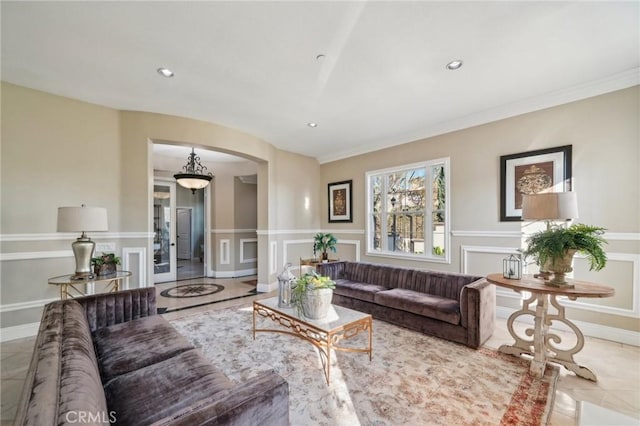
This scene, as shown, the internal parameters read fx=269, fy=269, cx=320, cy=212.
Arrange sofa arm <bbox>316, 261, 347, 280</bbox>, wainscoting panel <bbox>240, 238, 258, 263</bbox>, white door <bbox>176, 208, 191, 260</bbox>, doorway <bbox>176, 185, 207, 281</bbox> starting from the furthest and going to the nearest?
1. white door <bbox>176, 208, 191, 260</bbox>
2. doorway <bbox>176, 185, 207, 281</bbox>
3. wainscoting panel <bbox>240, 238, 258, 263</bbox>
4. sofa arm <bbox>316, 261, 347, 280</bbox>

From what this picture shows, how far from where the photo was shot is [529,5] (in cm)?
193

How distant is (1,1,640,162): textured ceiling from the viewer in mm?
2000

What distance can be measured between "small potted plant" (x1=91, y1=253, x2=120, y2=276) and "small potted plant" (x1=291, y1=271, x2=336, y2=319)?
233cm

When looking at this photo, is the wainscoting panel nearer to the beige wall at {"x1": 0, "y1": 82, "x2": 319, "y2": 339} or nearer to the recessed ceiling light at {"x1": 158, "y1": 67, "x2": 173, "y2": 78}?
the beige wall at {"x1": 0, "y1": 82, "x2": 319, "y2": 339}

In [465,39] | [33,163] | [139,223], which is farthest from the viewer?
[139,223]

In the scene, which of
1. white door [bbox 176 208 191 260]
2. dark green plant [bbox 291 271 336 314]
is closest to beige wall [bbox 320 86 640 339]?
dark green plant [bbox 291 271 336 314]

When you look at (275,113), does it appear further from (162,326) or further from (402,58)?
(162,326)

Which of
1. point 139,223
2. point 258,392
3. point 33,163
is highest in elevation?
point 33,163

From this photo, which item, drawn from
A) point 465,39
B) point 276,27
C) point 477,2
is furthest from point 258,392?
point 465,39

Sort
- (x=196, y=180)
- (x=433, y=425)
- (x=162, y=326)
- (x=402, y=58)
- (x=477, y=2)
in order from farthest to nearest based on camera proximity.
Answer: (x=196, y=180) < (x=402, y=58) < (x=162, y=326) < (x=477, y=2) < (x=433, y=425)

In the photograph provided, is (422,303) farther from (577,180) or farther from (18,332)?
(18,332)

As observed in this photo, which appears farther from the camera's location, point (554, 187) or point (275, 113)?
point (275, 113)

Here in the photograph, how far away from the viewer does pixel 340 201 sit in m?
5.87

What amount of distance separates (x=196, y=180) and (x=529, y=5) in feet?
16.2
